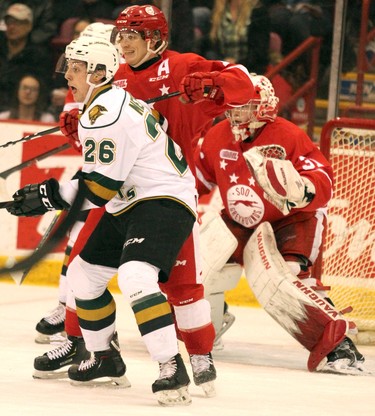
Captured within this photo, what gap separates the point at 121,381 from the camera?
4.00 m

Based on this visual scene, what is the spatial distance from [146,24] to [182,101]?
14.9 inches

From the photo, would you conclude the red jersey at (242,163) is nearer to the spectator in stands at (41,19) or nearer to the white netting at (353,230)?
the white netting at (353,230)

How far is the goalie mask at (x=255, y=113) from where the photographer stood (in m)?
4.70

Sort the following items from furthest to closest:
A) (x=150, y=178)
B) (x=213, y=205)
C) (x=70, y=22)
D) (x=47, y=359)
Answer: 1. (x=70, y=22)
2. (x=213, y=205)
3. (x=47, y=359)
4. (x=150, y=178)

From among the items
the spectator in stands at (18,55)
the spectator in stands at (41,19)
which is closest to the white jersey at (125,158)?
the spectator in stands at (18,55)

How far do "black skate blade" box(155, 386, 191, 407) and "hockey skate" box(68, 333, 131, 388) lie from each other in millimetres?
319

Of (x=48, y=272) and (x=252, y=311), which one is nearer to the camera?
(x=252, y=311)

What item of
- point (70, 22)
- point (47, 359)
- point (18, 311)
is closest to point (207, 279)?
point (47, 359)

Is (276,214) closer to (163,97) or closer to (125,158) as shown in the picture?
(163,97)

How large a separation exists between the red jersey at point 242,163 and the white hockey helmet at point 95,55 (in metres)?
1.02

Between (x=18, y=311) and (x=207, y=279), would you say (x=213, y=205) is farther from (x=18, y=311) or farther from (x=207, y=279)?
(x=207, y=279)

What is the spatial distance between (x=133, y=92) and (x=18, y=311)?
179 centimetres

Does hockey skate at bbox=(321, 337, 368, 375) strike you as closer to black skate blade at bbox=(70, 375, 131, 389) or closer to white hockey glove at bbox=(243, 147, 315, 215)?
white hockey glove at bbox=(243, 147, 315, 215)

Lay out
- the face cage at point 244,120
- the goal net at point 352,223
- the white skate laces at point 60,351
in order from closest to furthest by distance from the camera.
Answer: the white skate laces at point 60,351, the face cage at point 244,120, the goal net at point 352,223
